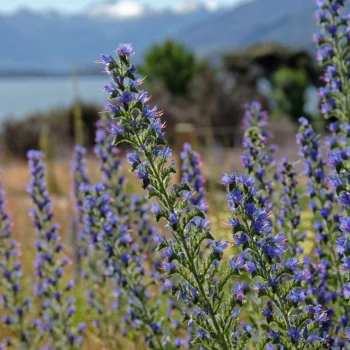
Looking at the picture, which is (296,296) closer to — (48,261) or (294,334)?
(294,334)

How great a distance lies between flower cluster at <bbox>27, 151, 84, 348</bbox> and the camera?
402 cm

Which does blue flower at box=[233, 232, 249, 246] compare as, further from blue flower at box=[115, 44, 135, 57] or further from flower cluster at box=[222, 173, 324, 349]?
blue flower at box=[115, 44, 135, 57]

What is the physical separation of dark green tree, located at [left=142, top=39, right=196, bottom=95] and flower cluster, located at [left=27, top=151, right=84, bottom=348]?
114ft

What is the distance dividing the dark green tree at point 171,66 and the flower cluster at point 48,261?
114ft

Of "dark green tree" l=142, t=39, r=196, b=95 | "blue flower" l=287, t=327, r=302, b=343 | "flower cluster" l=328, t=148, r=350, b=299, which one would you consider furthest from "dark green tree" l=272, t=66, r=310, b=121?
"blue flower" l=287, t=327, r=302, b=343

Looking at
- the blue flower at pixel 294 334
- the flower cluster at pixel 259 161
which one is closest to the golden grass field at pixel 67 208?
the flower cluster at pixel 259 161

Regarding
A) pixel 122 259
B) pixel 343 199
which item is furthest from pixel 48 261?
pixel 343 199

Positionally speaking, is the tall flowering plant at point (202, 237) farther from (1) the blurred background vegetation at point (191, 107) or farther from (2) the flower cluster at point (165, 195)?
(1) the blurred background vegetation at point (191, 107)

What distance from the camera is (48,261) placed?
417 cm

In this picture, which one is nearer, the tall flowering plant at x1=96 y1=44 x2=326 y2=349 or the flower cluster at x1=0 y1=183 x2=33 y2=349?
the tall flowering plant at x1=96 y1=44 x2=326 y2=349

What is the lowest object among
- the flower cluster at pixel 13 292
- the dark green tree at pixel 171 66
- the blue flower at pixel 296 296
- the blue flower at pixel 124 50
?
the flower cluster at pixel 13 292

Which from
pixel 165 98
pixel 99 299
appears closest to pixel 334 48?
pixel 99 299

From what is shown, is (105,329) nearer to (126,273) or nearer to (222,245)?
(126,273)

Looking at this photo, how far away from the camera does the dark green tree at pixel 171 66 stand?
40.6m
